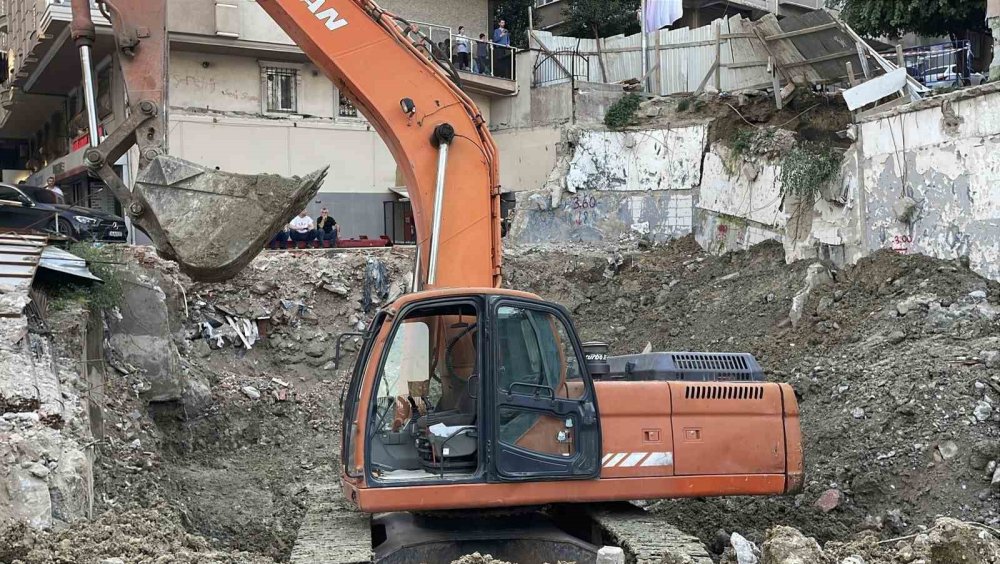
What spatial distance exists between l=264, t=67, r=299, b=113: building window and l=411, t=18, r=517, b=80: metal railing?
3.42 meters

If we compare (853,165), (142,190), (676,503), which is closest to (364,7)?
(142,190)

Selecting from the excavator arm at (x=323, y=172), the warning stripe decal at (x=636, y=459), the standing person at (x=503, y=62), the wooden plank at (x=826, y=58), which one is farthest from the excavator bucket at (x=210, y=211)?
the standing person at (x=503, y=62)

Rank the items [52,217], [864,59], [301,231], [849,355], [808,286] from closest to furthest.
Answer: [849,355], [808,286], [52,217], [864,59], [301,231]

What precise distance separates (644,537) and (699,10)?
26777 mm

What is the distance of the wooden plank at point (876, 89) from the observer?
1441 centimetres

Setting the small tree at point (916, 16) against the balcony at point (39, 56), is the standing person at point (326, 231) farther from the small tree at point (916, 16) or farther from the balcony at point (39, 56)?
the small tree at point (916, 16)

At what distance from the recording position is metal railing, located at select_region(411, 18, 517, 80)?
24203 mm

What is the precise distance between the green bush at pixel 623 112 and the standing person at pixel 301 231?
6.66 metres

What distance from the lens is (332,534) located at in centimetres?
644

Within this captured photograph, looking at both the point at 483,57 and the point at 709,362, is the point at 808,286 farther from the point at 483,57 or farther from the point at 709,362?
the point at 483,57

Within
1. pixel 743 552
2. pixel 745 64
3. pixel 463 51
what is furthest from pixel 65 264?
pixel 463 51

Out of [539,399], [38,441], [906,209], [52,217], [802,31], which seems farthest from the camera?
[802,31]

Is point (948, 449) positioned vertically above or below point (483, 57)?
below

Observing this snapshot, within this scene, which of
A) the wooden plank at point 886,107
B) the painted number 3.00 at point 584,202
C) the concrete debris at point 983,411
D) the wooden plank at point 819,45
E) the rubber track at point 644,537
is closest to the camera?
the rubber track at point 644,537
